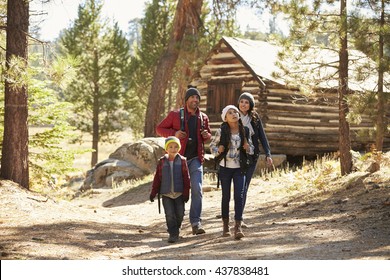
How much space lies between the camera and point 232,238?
26.2 ft

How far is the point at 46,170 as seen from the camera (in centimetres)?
1431

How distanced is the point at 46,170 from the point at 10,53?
14.8ft

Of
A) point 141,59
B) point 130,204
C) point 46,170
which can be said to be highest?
point 141,59

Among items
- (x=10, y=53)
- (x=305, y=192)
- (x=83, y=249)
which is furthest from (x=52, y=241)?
(x=305, y=192)

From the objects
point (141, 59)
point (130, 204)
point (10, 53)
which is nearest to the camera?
point (10, 53)

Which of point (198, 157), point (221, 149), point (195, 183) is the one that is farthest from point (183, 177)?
point (221, 149)

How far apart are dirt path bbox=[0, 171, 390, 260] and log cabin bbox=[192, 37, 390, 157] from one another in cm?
770

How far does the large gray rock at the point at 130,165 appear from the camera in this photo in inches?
771

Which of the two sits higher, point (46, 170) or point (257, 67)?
point (257, 67)

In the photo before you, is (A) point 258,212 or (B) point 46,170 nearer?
(A) point 258,212

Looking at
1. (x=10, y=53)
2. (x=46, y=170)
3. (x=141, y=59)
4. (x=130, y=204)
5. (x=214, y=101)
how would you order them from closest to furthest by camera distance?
(x=10, y=53)
(x=46, y=170)
(x=130, y=204)
(x=214, y=101)
(x=141, y=59)

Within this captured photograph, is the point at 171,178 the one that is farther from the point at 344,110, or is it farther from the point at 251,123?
the point at 344,110

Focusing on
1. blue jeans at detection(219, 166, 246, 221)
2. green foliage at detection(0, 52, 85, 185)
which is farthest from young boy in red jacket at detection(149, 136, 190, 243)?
green foliage at detection(0, 52, 85, 185)

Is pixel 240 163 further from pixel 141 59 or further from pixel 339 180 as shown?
pixel 141 59
